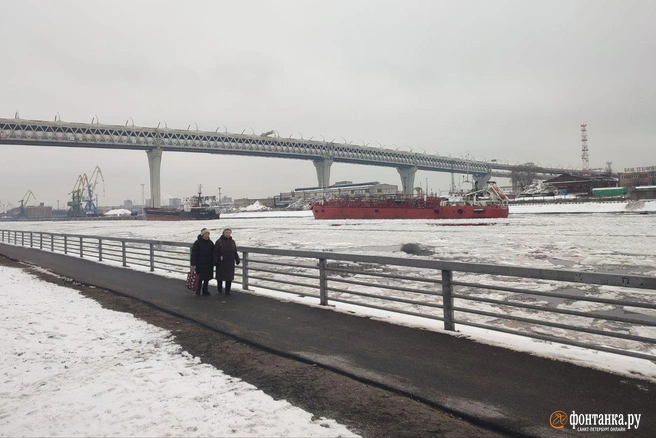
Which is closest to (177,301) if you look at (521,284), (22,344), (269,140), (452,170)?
(22,344)

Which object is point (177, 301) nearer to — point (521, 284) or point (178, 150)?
point (521, 284)

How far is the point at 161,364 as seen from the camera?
537cm

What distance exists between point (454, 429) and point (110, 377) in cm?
381

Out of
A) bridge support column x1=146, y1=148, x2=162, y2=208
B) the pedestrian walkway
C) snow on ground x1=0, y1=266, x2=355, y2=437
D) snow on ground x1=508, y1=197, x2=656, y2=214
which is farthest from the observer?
bridge support column x1=146, y1=148, x2=162, y2=208

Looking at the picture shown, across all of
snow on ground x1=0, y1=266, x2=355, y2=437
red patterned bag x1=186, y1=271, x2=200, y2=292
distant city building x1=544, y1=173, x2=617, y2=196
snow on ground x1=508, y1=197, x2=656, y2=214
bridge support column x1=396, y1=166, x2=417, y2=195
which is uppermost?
bridge support column x1=396, y1=166, x2=417, y2=195

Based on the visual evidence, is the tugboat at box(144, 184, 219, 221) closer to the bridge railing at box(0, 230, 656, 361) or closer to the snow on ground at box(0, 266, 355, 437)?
the bridge railing at box(0, 230, 656, 361)

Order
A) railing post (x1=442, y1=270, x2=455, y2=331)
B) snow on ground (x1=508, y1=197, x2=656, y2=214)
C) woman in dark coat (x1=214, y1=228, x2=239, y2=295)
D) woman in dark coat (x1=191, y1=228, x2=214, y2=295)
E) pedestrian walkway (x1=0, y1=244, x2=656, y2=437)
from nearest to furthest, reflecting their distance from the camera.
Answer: pedestrian walkway (x1=0, y1=244, x2=656, y2=437), railing post (x1=442, y1=270, x2=455, y2=331), woman in dark coat (x1=214, y1=228, x2=239, y2=295), woman in dark coat (x1=191, y1=228, x2=214, y2=295), snow on ground (x1=508, y1=197, x2=656, y2=214)

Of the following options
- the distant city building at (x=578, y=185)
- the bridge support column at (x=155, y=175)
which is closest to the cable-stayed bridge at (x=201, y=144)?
the bridge support column at (x=155, y=175)

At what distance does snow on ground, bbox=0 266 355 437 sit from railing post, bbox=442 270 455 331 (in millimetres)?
3265

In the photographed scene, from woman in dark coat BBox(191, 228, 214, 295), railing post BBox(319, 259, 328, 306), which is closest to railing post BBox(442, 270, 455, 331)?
railing post BBox(319, 259, 328, 306)

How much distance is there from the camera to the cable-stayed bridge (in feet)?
318

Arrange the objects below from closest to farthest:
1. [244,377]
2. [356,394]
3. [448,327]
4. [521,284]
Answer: [356,394] → [244,377] → [448,327] → [521,284]

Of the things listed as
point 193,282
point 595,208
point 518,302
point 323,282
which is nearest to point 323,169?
point 595,208

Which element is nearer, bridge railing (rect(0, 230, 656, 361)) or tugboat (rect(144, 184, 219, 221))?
bridge railing (rect(0, 230, 656, 361))
